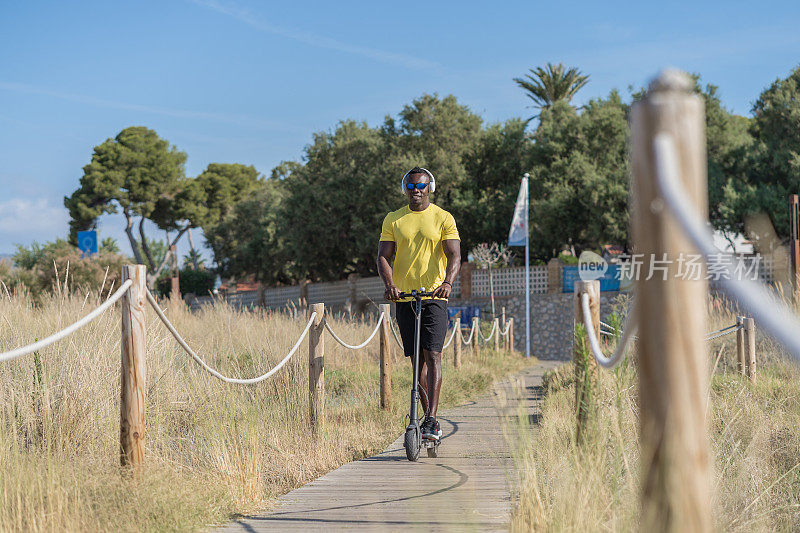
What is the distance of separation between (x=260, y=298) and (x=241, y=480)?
108 ft

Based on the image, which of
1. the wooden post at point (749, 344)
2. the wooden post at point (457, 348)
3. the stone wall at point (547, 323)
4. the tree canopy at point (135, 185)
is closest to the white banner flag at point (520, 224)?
the stone wall at point (547, 323)

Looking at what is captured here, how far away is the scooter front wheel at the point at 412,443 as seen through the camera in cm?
480

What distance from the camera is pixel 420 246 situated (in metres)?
5.33

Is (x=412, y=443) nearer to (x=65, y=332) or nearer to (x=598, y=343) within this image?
(x=598, y=343)

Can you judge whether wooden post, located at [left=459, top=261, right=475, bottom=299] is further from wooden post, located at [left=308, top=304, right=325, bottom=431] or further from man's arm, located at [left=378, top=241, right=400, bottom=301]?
man's arm, located at [left=378, top=241, right=400, bottom=301]

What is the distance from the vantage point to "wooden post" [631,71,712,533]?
1566 millimetres

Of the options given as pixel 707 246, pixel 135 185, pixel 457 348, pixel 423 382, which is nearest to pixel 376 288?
pixel 457 348

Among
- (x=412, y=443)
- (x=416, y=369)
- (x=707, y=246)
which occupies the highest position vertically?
(x=707, y=246)

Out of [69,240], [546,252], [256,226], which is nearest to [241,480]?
[546,252]

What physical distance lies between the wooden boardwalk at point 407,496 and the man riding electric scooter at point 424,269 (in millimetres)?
524

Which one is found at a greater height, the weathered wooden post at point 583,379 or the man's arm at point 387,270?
the man's arm at point 387,270

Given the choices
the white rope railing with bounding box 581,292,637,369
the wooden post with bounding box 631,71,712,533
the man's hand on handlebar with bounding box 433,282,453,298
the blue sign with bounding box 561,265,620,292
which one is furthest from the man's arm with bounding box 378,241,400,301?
the blue sign with bounding box 561,265,620,292

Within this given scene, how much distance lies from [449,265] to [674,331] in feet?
12.4

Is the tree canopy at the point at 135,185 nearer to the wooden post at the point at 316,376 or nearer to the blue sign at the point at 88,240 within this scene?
the blue sign at the point at 88,240
